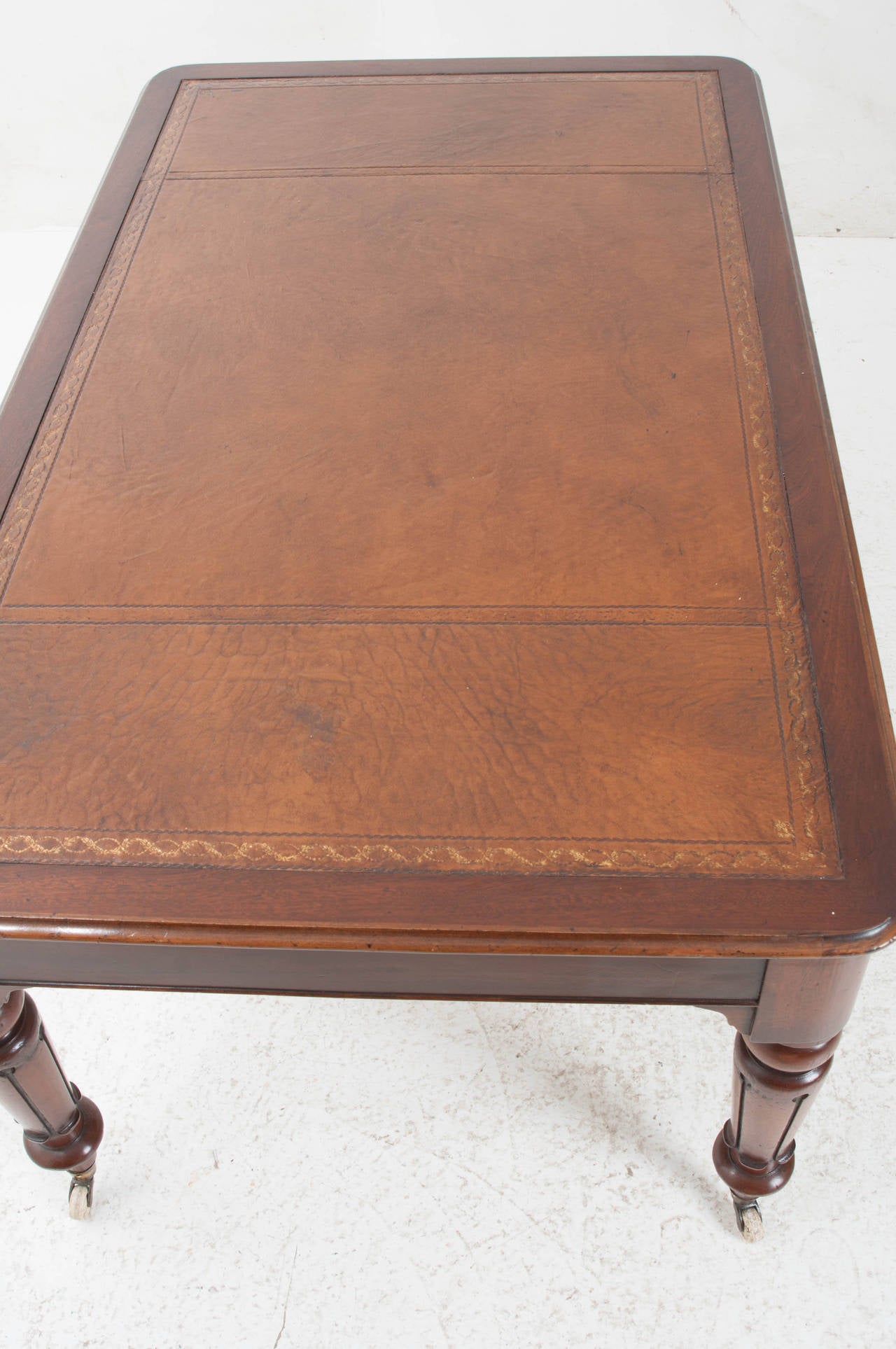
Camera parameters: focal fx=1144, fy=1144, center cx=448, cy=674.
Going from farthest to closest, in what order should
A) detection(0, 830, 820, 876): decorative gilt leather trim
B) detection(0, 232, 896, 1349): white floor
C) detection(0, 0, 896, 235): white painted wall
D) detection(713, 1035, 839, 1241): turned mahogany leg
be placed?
detection(0, 0, 896, 235): white painted wall, detection(0, 232, 896, 1349): white floor, detection(713, 1035, 839, 1241): turned mahogany leg, detection(0, 830, 820, 876): decorative gilt leather trim

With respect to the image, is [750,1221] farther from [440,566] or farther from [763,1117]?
[440,566]

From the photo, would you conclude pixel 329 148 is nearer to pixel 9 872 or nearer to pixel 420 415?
pixel 420 415

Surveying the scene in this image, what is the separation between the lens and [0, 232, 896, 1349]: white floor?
4.27ft

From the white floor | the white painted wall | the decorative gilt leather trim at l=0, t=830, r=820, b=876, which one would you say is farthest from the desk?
the white painted wall

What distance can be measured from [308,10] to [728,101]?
151cm

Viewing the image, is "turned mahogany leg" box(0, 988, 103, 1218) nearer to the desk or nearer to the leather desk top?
the desk

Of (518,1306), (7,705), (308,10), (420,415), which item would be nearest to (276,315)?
(420,415)

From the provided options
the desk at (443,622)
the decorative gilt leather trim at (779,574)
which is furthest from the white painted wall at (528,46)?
the decorative gilt leather trim at (779,574)

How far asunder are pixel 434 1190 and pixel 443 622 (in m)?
0.74

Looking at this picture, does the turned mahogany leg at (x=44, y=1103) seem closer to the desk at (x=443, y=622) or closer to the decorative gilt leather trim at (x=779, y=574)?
the desk at (x=443, y=622)

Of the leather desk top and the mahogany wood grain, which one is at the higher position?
the leather desk top

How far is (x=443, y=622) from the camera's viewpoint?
1131mm

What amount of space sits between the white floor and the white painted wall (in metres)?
2.38

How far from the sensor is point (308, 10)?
9.59ft
